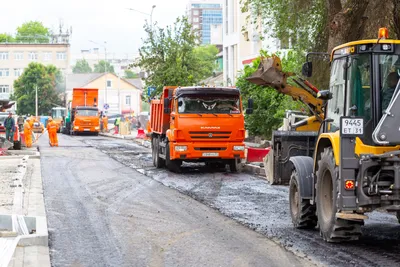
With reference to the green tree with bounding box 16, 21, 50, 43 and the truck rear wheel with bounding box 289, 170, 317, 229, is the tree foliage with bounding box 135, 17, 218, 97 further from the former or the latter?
the green tree with bounding box 16, 21, 50, 43

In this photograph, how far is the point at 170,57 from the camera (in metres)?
42.8

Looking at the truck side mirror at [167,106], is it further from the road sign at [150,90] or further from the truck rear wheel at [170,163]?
the road sign at [150,90]

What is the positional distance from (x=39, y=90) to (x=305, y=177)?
4387 inches

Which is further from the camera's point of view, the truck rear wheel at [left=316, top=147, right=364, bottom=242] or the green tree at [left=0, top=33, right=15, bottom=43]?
the green tree at [left=0, top=33, right=15, bottom=43]

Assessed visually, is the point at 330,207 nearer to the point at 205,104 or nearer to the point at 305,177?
the point at 305,177

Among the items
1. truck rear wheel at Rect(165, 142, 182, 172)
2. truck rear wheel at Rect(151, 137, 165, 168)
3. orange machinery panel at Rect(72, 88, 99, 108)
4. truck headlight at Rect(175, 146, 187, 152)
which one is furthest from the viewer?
orange machinery panel at Rect(72, 88, 99, 108)

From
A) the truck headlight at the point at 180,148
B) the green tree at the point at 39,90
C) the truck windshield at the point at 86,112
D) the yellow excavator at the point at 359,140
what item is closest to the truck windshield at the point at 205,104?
the truck headlight at the point at 180,148

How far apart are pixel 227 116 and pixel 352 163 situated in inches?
539

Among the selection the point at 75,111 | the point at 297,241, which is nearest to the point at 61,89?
the point at 75,111

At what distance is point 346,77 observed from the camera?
33.6 feet

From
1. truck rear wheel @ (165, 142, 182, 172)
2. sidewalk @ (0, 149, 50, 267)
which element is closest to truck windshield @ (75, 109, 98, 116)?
sidewalk @ (0, 149, 50, 267)

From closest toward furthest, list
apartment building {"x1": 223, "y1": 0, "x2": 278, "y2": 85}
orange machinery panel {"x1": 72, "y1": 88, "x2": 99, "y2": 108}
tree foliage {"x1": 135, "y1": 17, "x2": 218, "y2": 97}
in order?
tree foliage {"x1": 135, "y1": 17, "x2": 218, "y2": 97}, apartment building {"x1": 223, "y1": 0, "x2": 278, "y2": 85}, orange machinery panel {"x1": 72, "y1": 88, "x2": 99, "y2": 108}

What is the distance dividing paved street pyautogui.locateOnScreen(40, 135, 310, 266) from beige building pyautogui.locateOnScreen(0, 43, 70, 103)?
13492 cm

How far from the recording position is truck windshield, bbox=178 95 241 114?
23375 mm
